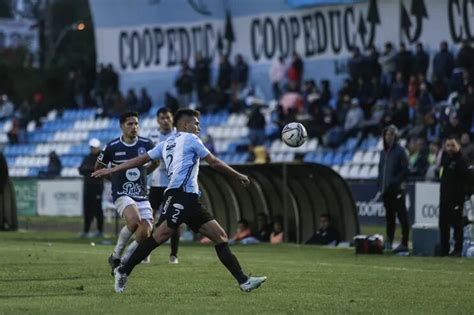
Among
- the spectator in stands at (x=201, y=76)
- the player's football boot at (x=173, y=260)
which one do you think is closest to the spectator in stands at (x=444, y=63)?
the spectator in stands at (x=201, y=76)

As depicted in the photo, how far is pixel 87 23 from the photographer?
8288 cm

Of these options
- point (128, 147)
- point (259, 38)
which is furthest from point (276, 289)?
point (259, 38)

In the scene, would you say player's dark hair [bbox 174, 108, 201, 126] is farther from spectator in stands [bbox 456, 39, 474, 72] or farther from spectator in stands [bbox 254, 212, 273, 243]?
spectator in stands [bbox 456, 39, 474, 72]

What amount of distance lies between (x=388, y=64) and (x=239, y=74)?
756cm

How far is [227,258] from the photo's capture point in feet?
49.8

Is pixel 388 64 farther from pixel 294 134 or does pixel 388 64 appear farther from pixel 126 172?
pixel 126 172

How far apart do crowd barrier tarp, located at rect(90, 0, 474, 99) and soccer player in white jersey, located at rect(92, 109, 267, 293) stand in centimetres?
2361

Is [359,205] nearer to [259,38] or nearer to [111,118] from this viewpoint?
[259,38]

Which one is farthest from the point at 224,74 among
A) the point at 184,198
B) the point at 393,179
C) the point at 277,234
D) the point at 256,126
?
the point at 184,198

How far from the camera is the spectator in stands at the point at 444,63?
35.9 metres

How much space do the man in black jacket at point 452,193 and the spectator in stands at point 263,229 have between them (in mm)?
5779

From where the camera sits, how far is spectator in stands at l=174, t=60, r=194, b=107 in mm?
45344

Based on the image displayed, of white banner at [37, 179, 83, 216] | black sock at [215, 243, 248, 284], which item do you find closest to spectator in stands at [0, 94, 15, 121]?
white banner at [37, 179, 83, 216]

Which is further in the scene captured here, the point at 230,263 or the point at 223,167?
the point at 223,167
